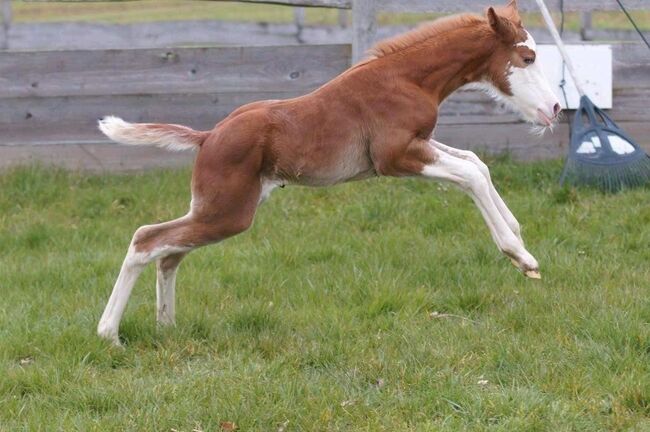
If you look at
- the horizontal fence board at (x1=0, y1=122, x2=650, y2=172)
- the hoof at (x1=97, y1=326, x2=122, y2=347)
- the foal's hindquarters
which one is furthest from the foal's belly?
the horizontal fence board at (x1=0, y1=122, x2=650, y2=172)

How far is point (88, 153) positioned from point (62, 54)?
2.72 feet

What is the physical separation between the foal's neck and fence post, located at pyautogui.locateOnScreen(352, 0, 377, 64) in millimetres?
3500

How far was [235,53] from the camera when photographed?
933 centimetres

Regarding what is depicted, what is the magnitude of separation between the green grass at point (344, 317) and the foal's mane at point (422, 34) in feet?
4.41

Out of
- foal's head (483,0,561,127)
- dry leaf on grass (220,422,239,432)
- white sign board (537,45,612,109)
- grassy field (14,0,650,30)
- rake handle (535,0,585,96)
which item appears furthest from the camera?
grassy field (14,0,650,30)

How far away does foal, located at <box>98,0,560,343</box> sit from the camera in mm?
5531

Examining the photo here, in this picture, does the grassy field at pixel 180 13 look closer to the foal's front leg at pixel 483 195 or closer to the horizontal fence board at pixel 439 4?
the horizontal fence board at pixel 439 4

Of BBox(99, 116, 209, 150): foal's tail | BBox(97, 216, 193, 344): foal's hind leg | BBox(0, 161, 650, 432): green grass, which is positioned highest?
BBox(99, 116, 209, 150): foal's tail

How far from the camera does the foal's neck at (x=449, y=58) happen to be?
5.68 m

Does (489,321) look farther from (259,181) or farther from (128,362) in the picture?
(128,362)

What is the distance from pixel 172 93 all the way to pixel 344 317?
3991 mm

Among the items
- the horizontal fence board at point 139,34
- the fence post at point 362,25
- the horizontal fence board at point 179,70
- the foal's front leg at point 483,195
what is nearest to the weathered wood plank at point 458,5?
the fence post at point 362,25

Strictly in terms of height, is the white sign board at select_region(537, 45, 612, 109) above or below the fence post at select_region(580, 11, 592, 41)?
above

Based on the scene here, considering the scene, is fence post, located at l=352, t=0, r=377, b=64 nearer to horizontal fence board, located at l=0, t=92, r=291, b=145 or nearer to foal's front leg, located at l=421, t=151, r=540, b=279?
horizontal fence board, located at l=0, t=92, r=291, b=145
